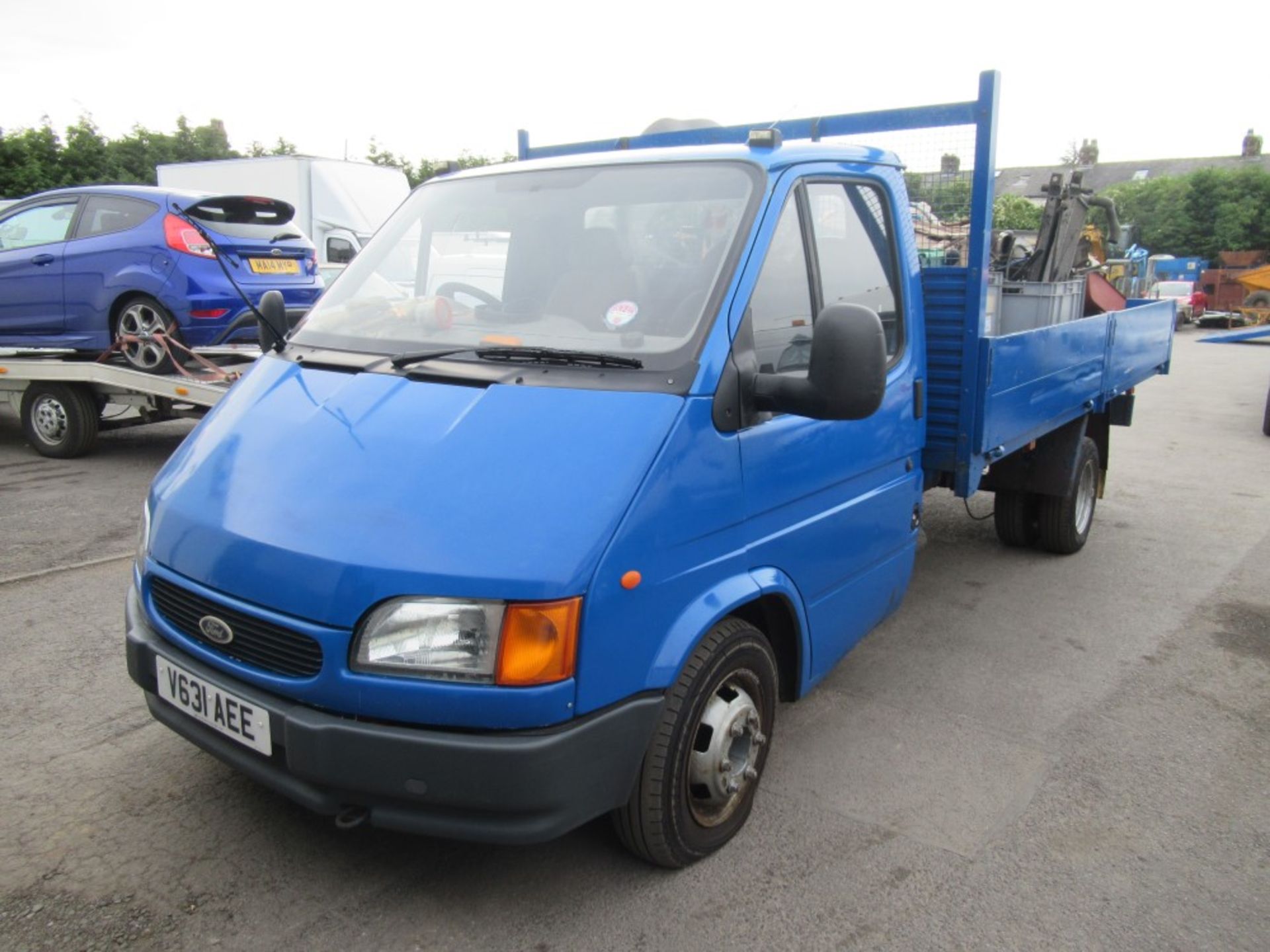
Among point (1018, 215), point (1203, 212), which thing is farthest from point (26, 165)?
point (1203, 212)

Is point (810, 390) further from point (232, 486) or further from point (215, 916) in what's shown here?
point (215, 916)

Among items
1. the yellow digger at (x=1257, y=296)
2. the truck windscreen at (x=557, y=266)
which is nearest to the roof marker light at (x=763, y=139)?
the truck windscreen at (x=557, y=266)

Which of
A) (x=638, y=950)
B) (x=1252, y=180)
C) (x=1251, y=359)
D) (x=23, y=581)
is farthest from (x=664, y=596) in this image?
(x=1252, y=180)

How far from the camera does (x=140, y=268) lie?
26.0 ft

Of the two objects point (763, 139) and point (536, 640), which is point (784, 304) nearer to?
point (763, 139)

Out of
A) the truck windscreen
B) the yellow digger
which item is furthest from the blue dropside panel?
the yellow digger

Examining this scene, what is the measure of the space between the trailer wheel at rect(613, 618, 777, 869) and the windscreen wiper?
2.67ft

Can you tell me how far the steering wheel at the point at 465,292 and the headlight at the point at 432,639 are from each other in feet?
4.29

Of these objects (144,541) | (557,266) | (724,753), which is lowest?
(724,753)

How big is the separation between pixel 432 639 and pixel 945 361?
9.37ft

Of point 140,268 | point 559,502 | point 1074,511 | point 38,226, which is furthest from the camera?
point 38,226

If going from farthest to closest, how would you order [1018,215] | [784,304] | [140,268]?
[140,268], [1018,215], [784,304]

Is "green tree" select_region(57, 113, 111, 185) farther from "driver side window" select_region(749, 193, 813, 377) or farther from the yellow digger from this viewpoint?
the yellow digger

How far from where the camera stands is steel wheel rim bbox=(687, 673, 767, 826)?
289cm
